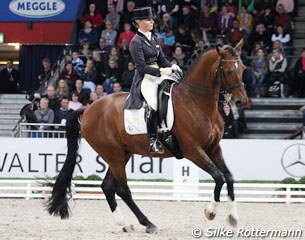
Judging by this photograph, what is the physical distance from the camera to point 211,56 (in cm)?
1062

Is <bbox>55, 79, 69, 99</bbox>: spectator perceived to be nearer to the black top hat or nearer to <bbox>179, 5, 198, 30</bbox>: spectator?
<bbox>179, 5, 198, 30</bbox>: spectator

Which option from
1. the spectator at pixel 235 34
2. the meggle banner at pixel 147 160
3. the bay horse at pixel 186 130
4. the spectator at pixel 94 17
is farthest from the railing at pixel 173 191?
the spectator at pixel 94 17

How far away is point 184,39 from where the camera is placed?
21000 millimetres

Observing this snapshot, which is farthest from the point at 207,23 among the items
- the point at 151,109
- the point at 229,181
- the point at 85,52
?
the point at 229,181

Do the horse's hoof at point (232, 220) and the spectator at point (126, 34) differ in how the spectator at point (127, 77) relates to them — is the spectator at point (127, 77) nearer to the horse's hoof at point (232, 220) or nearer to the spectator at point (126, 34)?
the spectator at point (126, 34)

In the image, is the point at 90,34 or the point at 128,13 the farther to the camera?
the point at 128,13

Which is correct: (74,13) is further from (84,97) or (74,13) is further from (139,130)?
(139,130)

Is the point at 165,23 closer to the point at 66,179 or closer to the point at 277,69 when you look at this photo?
the point at 277,69

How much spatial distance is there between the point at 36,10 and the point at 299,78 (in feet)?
23.5

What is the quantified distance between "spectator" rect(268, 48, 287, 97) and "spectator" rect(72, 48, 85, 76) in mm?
4020

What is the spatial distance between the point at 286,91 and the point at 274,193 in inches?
250

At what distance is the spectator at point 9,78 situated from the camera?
23.0m

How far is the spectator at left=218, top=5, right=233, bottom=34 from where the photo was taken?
69.4ft

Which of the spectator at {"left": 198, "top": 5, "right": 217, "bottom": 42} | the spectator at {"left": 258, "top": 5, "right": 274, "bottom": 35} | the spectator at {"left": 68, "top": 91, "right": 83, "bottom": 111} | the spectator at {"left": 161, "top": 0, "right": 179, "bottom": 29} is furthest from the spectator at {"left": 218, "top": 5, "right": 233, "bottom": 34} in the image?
the spectator at {"left": 68, "top": 91, "right": 83, "bottom": 111}
